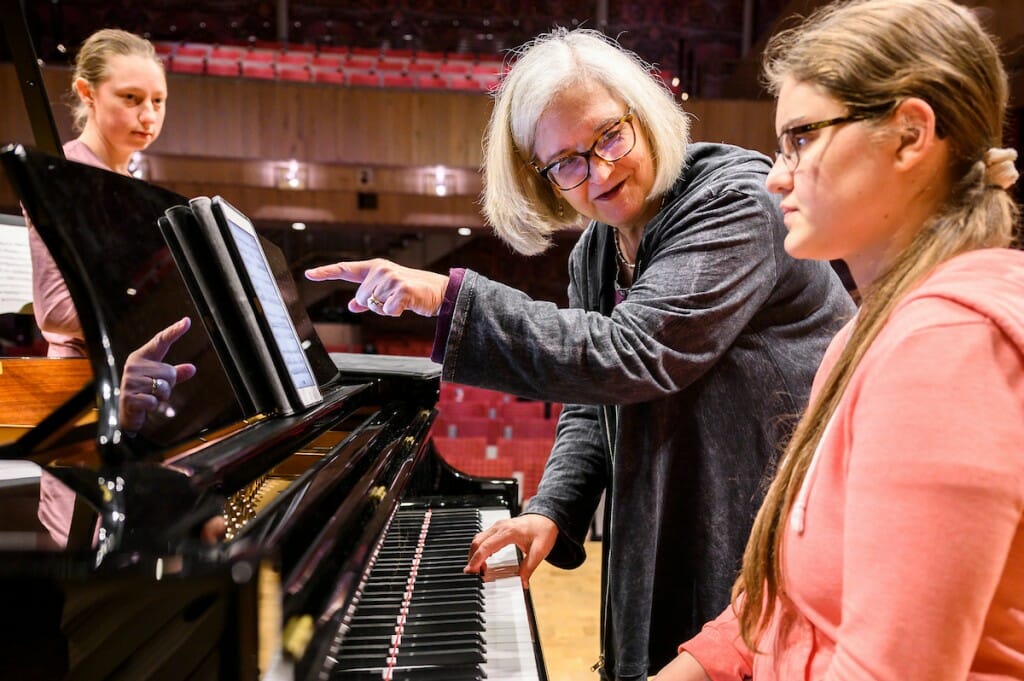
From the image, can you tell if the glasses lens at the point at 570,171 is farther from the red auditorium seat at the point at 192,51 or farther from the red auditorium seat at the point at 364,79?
the red auditorium seat at the point at 192,51

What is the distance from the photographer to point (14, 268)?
212 centimetres

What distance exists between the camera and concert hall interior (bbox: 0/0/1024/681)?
19.3 ft

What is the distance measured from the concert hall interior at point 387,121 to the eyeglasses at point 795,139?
8.74 ft

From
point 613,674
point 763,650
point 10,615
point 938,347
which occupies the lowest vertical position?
point 613,674

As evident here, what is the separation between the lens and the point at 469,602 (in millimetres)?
1109

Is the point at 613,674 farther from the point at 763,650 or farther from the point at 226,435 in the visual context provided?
the point at 226,435

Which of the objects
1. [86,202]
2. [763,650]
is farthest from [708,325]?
[86,202]

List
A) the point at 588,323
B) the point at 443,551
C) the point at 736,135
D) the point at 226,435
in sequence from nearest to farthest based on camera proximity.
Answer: the point at 226,435 < the point at 588,323 < the point at 443,551 < the point at 736,135

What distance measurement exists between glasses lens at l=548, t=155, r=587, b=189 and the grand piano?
1.69 ft

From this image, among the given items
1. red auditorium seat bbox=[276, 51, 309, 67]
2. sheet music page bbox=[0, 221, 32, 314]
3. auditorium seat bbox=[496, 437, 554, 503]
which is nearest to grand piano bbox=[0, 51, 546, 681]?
sheet music page bbox=[0, 221, 32, 314]

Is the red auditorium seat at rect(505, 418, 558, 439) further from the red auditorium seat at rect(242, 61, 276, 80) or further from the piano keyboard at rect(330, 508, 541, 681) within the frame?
the red auditorium seat at rect(242, 61, 276, 80)

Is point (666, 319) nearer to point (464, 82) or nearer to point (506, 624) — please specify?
point (506, 624)

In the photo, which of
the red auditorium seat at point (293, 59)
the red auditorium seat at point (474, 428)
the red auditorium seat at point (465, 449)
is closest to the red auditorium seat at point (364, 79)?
the red auditorium seat at point (293, 59)

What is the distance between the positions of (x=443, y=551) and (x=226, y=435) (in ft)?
1.48
